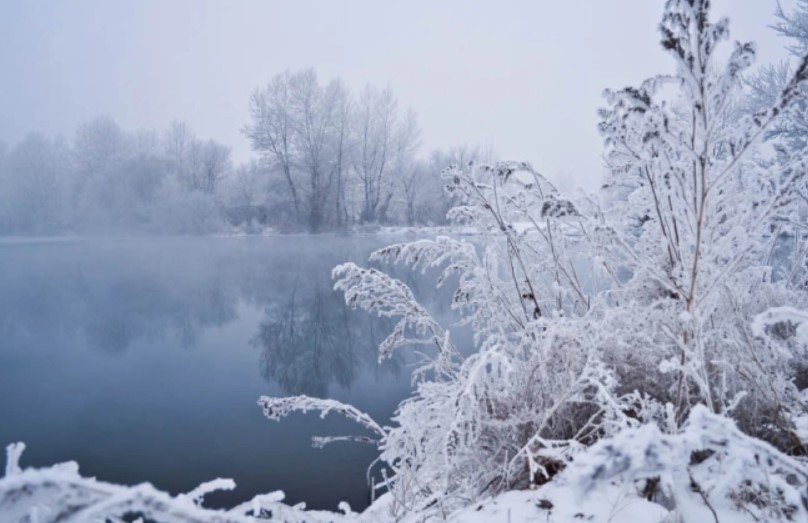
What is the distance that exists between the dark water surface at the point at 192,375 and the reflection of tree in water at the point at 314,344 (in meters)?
0.04

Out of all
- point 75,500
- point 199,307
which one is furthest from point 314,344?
point 75,500

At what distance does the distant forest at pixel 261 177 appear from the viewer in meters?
31.3

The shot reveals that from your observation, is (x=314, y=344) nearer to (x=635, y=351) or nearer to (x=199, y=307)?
(x=199, y=307)

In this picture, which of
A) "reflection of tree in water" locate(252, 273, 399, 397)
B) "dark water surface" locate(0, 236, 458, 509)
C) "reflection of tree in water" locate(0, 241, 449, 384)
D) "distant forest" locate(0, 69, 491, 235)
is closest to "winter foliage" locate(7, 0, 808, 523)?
"dark water surface" locate(0, 236, 458, 509)

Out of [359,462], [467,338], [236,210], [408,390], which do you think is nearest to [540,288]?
Answer: [359,462]

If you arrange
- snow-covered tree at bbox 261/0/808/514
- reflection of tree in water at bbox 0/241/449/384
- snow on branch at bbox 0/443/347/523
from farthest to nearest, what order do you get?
reflection of tree in water at bbox 0/241/449/384 < snow-covered tree at bbox 261/0/808/514 < snow on branch at bbox 0/443/347/523

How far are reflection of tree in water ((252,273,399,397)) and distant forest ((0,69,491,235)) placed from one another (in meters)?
22.7

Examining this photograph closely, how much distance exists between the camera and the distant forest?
3134cm

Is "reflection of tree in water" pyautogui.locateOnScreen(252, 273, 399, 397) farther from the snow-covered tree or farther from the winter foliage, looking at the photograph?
the snow-covered tree

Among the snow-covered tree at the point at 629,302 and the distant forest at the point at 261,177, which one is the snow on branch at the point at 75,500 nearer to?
the snow-covered tree at the point at 629,302

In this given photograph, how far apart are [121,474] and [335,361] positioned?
4005mm

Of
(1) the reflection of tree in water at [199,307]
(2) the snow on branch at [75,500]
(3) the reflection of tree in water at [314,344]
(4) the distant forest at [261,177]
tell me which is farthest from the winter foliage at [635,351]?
(4) the distant forest at [261,177]

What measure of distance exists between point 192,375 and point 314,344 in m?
2.49

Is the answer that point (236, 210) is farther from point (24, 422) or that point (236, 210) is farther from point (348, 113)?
point (24, 422)
